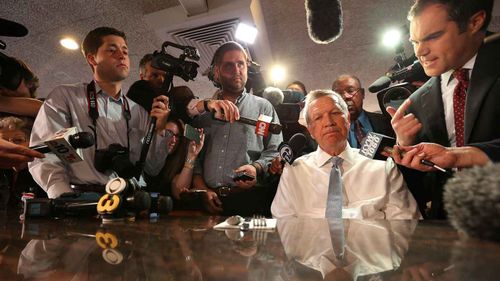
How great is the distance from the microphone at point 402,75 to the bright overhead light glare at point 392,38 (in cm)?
27

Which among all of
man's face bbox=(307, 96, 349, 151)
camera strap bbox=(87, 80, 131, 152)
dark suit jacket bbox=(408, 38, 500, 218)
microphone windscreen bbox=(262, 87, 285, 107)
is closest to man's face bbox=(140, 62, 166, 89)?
camera strap bbox=(87, 80, 131, 152)

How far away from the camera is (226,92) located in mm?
2098

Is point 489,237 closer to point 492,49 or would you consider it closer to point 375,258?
point 375,258

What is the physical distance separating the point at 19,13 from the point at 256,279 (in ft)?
10.4

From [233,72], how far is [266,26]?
2.55ft

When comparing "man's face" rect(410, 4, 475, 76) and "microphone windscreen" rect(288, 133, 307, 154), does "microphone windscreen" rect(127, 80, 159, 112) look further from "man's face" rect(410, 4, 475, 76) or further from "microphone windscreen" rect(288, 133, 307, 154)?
"man's face" rect(410, 4, 475, 76)

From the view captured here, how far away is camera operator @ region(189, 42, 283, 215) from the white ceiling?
1.77 ft

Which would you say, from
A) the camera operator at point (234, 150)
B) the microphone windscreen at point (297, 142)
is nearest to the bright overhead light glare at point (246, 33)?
the camera operator at point (234, 150)

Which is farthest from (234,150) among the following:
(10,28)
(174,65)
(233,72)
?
(10,28)

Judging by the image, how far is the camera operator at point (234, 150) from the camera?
186 centimetres

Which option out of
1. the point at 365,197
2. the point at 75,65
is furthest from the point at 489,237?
the point at 75,65

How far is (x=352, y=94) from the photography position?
214 centimetres

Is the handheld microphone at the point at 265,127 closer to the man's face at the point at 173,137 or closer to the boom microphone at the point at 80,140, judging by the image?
the man's face at the point at 173,137

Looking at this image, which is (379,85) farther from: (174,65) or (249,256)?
(249,256)
